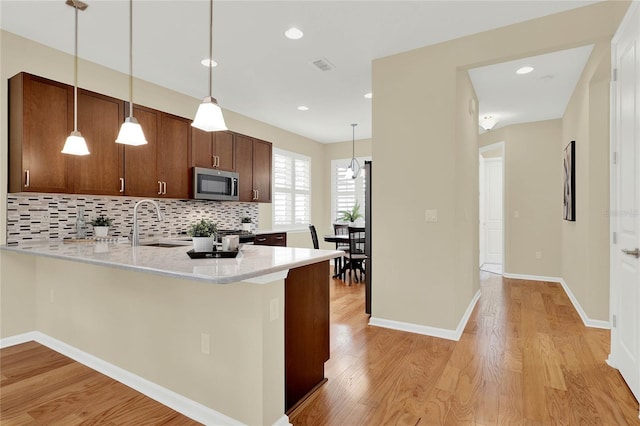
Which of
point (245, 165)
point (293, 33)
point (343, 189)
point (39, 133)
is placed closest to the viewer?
point (39, 133)

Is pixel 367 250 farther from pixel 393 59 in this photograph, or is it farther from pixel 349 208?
pixel 349 208

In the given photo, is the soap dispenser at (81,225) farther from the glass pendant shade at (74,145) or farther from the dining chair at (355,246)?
the dining chair at (355,246)

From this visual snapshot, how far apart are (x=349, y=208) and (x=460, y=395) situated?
552cm

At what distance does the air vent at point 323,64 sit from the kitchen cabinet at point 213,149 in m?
1.68

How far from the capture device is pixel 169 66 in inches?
148

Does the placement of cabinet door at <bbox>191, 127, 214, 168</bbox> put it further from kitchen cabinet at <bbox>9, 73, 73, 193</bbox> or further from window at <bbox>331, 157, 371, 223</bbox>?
window at <bbox>331, 157, 371, 223</bbox>

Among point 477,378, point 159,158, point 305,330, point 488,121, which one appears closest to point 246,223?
point 159,158

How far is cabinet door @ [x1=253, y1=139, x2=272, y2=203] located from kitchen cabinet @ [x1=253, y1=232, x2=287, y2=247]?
0.56 m

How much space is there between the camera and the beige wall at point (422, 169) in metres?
3.17

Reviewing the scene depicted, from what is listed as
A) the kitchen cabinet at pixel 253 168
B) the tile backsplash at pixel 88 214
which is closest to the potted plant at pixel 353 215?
the kitchen cabinet at pixel 253 168

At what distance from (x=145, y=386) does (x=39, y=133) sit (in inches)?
89.2

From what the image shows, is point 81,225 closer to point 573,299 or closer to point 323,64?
point 323,64

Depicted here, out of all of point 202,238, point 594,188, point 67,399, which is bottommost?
point 67,399

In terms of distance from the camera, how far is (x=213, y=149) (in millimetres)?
4613
